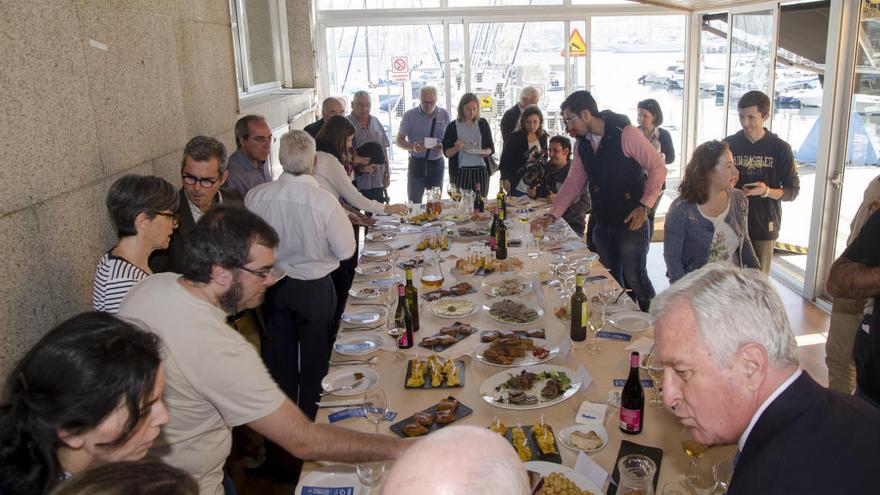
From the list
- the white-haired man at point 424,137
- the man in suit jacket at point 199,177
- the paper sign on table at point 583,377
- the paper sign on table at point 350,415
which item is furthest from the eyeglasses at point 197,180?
the white-haired man at point 424,137

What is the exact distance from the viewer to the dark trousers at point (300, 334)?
12.4ft

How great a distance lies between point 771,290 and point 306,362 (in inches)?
114

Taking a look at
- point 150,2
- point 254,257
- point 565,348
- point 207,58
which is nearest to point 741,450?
point 565,348

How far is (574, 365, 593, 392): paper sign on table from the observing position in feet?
7.75

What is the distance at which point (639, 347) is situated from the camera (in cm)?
269

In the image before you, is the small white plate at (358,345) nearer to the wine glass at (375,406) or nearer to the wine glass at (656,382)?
the wine glass at (375,406)

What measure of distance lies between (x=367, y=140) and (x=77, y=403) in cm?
577

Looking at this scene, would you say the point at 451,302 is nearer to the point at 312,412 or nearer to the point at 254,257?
the point at 312,412

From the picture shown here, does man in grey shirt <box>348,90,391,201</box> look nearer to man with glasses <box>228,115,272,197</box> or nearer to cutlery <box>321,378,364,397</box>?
man with glasses <box>228,115,272,197</box>

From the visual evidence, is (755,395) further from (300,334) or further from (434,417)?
(300,334)

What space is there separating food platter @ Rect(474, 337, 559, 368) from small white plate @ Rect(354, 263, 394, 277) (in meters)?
1.37

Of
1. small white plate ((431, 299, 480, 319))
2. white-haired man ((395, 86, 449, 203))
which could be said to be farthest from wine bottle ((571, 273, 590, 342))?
white-haired man ((395, 86, 449, 203))

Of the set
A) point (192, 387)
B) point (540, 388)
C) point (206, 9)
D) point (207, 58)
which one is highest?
point (206, 9)

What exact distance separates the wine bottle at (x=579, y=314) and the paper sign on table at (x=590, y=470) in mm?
939
